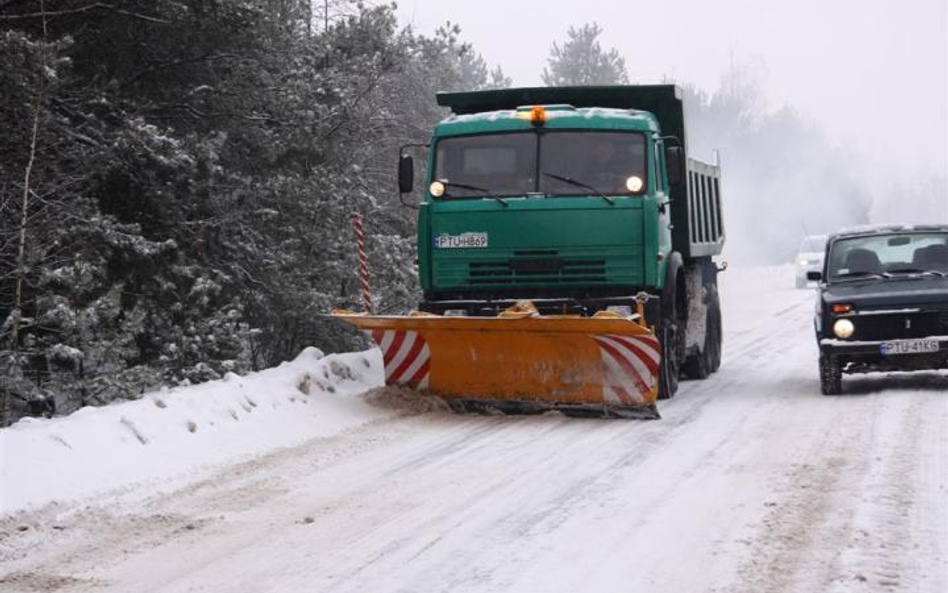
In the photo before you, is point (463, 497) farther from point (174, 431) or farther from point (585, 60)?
point (585, 60)

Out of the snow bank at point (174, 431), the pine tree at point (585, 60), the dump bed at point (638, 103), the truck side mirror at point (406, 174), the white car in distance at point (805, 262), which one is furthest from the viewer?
the pine tree at point (585, 60)

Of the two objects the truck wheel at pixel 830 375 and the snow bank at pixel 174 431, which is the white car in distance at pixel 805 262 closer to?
the truck wheel at pixel 830 375

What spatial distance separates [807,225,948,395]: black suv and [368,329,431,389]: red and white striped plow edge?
3727 mm

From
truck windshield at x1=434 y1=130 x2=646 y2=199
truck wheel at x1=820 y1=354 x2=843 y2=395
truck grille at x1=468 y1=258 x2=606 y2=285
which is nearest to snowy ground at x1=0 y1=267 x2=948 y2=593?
truck wheel at x1=820 y1=354 x2=843 y2=395

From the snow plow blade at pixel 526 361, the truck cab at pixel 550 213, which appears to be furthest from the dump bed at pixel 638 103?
the snow plow blade at pixel 526 361

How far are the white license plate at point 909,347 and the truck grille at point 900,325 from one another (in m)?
0.08

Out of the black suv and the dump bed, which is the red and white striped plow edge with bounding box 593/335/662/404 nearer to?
the black suv

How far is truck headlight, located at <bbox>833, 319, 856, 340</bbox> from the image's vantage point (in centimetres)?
1167

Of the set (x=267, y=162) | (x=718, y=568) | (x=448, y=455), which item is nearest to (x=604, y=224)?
(x=448, y=455)

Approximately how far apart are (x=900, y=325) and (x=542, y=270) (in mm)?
3331

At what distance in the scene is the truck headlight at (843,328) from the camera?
38.3 feet

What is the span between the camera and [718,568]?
18.1 ft

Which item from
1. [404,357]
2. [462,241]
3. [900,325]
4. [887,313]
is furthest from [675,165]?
[404,357]

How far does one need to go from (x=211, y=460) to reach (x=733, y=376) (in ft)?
25.3
